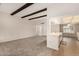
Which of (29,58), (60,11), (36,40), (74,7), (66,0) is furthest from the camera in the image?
(36,40)

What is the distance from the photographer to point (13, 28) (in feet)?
10.9

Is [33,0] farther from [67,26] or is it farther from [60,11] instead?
[67,26]

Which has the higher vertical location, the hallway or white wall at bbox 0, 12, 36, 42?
white wall at bbox 0, 12, 36, 42

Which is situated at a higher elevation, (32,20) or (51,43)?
(32,20)

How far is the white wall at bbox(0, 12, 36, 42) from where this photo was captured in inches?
122

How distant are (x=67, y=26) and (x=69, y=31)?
15 centimetres

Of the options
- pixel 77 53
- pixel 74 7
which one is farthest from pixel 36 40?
pixel 74 7

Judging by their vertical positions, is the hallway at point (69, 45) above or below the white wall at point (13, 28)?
below

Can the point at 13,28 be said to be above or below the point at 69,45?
above

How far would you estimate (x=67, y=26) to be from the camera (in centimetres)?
215

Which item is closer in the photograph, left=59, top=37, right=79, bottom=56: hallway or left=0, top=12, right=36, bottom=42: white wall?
left=59, top=37, right=79, bottom=56: hallway

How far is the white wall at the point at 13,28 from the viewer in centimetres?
310

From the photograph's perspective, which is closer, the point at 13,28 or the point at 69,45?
the point at 69,45

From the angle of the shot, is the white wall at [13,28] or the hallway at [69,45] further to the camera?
the white wall at [13,28]
